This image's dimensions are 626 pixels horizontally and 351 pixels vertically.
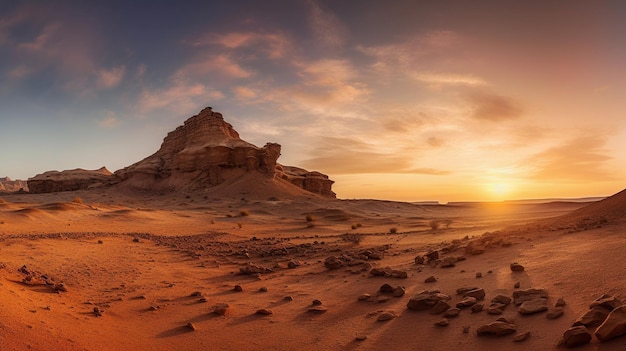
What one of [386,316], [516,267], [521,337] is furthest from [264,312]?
[516,267]

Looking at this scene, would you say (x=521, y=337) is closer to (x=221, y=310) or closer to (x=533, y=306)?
(x=533, y=306)

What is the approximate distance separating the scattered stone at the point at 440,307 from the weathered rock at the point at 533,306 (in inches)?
43.8

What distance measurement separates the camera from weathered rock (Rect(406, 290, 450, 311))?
21.9 feet

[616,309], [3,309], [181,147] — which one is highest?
[181,147]

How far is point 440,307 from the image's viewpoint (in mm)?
6477

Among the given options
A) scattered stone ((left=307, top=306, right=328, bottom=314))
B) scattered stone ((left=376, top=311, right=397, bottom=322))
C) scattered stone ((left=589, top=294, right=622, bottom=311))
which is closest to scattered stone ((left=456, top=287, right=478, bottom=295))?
scattered stone ((left=376, top=311, right=397, bottom=322))

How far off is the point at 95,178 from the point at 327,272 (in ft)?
216

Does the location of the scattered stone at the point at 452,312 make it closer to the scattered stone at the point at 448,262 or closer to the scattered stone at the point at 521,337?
the scattered stone at the point at 521,337

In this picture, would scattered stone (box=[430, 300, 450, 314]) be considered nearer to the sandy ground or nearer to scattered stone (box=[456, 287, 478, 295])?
the sandy ground

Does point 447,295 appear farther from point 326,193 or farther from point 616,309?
point 326,193

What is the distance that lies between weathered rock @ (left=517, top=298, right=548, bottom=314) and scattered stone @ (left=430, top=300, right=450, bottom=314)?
3.65 feet

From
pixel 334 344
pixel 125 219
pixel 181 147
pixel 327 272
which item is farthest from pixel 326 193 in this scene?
pixel 334 344

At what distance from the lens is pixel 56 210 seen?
901 inches

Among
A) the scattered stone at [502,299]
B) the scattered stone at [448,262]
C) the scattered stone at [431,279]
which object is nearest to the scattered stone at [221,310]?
the scattered stone at [431,279]
